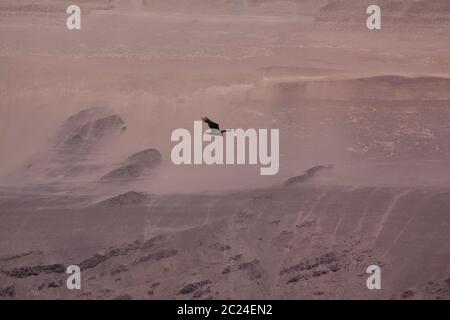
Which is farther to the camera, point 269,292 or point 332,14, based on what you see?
point 332,14

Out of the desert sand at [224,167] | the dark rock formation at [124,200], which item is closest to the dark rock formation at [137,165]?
the desert sand at [224,167]

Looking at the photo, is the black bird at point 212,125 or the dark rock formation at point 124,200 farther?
the dark rock formation at point 124,200

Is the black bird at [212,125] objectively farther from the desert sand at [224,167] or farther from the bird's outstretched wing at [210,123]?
the desert sand at [224,167]

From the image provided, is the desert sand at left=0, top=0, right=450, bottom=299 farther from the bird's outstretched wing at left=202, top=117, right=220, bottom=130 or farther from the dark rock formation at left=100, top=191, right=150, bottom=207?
the bird's outstretched wing at left=202, top=117, right=220, bottom=130

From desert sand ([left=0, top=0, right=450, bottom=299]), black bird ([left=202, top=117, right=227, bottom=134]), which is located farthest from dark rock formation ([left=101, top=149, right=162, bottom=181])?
black bird ([left=202, top=117, right=227, bottom=134])

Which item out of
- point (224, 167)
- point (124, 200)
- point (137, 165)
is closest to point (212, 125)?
point (224, 167)

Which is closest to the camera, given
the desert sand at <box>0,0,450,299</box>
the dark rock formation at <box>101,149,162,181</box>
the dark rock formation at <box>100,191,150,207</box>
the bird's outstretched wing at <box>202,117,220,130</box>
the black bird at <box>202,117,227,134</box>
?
the bird's outstretched wing at <box>202,117,220,130</box>

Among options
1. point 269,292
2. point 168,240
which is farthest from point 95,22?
point 269,292
